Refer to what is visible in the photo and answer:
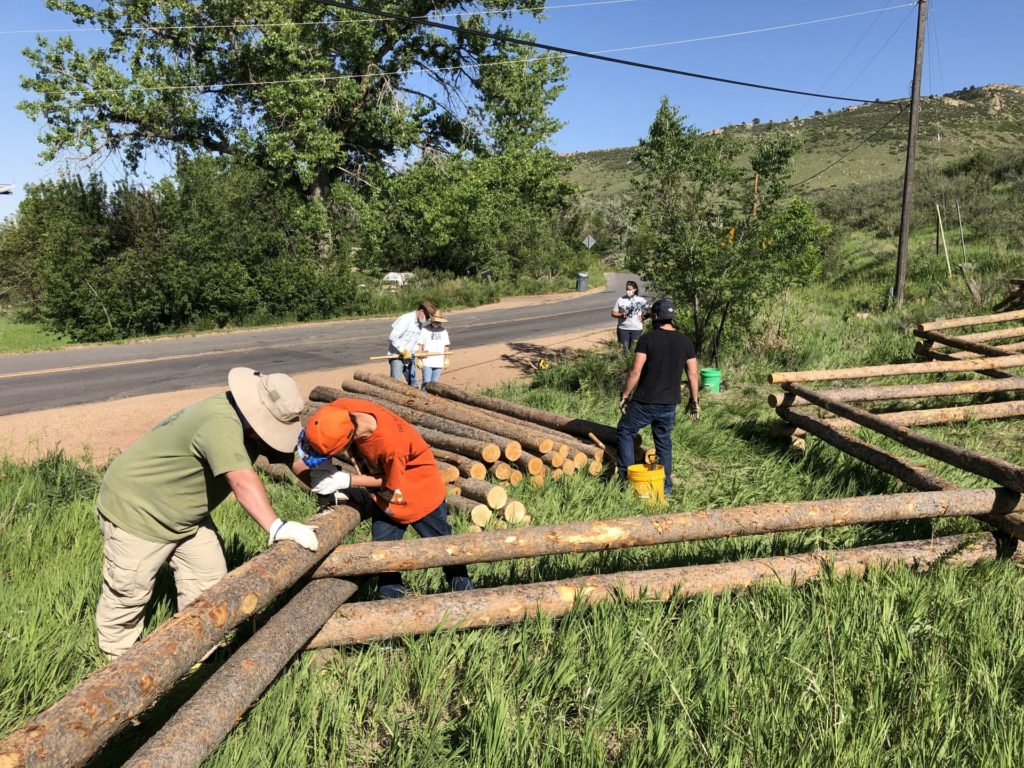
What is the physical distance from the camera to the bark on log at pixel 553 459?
6.50m

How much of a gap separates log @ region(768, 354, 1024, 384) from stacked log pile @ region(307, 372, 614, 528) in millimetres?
2644

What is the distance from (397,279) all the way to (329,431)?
2489 centimetres

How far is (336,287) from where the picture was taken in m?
22.7

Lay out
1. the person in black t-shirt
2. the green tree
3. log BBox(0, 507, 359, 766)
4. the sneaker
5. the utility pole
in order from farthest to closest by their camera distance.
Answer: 1. the utility pole
2. the green tree
3. the person in black t-shirt
4. the sneaker
5. log BBox(0, 507, 359, 766)

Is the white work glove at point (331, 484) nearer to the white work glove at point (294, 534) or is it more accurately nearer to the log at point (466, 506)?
the white work glove at point (294, 534)

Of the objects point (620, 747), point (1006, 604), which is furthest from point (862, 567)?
point (620, 747)

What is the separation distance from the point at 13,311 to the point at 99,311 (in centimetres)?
478

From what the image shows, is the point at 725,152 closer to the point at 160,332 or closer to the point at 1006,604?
the point at 1006,604

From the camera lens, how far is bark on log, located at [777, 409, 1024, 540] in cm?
434

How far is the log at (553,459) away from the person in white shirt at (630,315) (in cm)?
600

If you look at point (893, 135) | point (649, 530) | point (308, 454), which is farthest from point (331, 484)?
point (893, 135)

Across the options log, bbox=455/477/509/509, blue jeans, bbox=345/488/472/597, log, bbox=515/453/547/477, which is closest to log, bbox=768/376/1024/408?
log, bbox=515/453/547/477

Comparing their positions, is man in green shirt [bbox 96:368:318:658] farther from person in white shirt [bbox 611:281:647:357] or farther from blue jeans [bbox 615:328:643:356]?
blue jeans [bbox 615:328:643:356]

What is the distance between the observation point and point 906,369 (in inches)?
329
